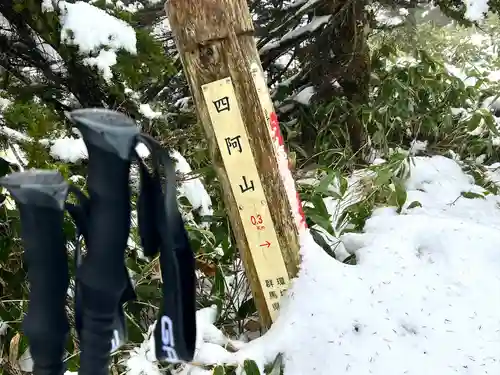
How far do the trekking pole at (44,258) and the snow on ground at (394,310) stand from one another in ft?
3.03

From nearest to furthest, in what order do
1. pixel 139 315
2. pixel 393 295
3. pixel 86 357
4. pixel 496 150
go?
pixel 86 357, pixel 393 295, pixel 139 315, pixel 496 150

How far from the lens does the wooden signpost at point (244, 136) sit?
5.48 feet

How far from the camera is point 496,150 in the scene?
154 inches

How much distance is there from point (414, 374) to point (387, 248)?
22.8 inches

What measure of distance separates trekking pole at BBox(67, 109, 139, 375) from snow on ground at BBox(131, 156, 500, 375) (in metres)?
0.92

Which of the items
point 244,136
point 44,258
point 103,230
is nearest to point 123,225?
point 103,230

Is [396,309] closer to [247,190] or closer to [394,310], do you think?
[394,310]

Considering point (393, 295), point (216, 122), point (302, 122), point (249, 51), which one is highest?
point (249, 51)

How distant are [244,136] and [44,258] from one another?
0.99 m

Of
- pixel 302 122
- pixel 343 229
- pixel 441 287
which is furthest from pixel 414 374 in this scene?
pixel 302 122

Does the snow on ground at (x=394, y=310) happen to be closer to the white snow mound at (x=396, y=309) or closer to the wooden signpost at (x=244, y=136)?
the white snow mound at (x=396, y=309)

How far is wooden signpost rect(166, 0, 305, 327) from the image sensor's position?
1671mm

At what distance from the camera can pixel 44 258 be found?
848 mm

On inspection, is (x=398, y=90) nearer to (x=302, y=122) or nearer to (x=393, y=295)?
(x=302, y=122)
